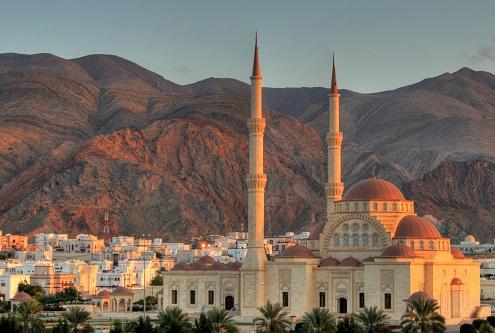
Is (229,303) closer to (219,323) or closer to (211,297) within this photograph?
(211,297)

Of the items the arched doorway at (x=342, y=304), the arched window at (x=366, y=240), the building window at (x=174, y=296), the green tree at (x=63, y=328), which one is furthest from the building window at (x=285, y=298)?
the green tree at (x=63, y=328)

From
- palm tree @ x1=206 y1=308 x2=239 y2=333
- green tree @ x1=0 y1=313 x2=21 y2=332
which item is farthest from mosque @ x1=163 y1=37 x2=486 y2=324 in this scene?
green tree @ x1=0 y1=313 x2=21 y2=332

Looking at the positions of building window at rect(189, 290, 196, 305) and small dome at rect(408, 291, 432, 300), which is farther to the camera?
building window at rect(189, 290, 196, 305)

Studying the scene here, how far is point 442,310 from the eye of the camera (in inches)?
3652

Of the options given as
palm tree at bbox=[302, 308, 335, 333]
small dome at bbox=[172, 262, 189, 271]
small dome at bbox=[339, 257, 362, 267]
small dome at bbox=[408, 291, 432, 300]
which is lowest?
palm tree at bbox=[302, 308, 335, 333]

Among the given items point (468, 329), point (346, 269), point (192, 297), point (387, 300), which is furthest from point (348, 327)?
point (192, 297)

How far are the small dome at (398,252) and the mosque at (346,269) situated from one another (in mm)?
87

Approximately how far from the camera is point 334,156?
104m

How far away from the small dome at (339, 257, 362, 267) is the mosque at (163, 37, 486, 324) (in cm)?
8

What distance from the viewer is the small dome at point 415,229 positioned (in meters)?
94.6

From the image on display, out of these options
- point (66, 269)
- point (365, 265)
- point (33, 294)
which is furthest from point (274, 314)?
point (66, 269)

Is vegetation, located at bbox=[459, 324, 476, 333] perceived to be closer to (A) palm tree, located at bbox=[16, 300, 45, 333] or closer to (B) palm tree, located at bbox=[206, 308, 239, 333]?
(B) palm tree, located at bbox=[206, 308, 239, 333]

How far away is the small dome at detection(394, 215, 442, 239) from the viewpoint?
9456 centimetres

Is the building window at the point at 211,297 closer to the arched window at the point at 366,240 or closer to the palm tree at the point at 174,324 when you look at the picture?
the arched window at the point at 366,240
